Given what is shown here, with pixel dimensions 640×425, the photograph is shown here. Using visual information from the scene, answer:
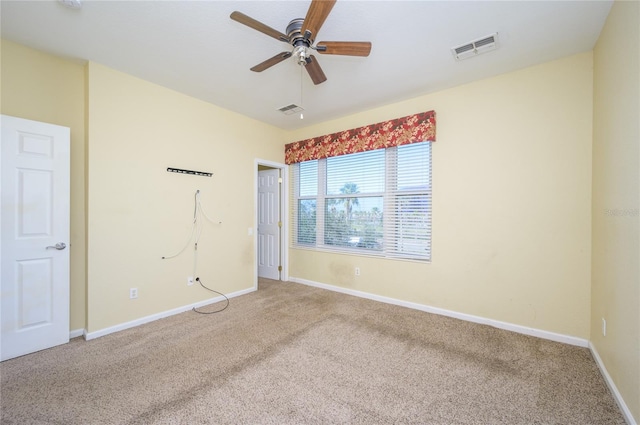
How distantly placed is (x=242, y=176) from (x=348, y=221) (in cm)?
181

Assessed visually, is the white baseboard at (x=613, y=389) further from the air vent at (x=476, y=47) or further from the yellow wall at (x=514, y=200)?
the air vent at (x=476, y=47)

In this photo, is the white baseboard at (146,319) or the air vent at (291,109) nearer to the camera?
the white baseboard at (146,319)

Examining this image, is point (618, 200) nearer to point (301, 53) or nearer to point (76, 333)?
point (301, 53)

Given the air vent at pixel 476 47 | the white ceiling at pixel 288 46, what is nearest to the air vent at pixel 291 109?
the white ceiling at pixel 288 46

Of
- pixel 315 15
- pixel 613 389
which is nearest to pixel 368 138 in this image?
pixel 315 15

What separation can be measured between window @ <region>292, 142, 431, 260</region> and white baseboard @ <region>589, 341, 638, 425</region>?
160cm

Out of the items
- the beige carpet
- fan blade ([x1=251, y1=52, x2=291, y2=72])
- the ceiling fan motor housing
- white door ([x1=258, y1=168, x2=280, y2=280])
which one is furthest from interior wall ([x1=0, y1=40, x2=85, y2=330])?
white door ([x1=258, y1=168, x2=280, y2=280])

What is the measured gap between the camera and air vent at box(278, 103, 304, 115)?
3670mm

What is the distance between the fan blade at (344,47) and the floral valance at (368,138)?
1559 millimetres

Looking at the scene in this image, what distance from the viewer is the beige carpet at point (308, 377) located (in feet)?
5.29

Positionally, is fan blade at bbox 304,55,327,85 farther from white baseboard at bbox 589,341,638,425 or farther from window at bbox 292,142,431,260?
white baseboard at bbox 589,341,638,425

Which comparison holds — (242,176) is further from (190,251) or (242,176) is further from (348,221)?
(348,221)

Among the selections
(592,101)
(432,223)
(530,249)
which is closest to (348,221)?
(432,223)

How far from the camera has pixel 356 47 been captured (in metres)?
1.93
